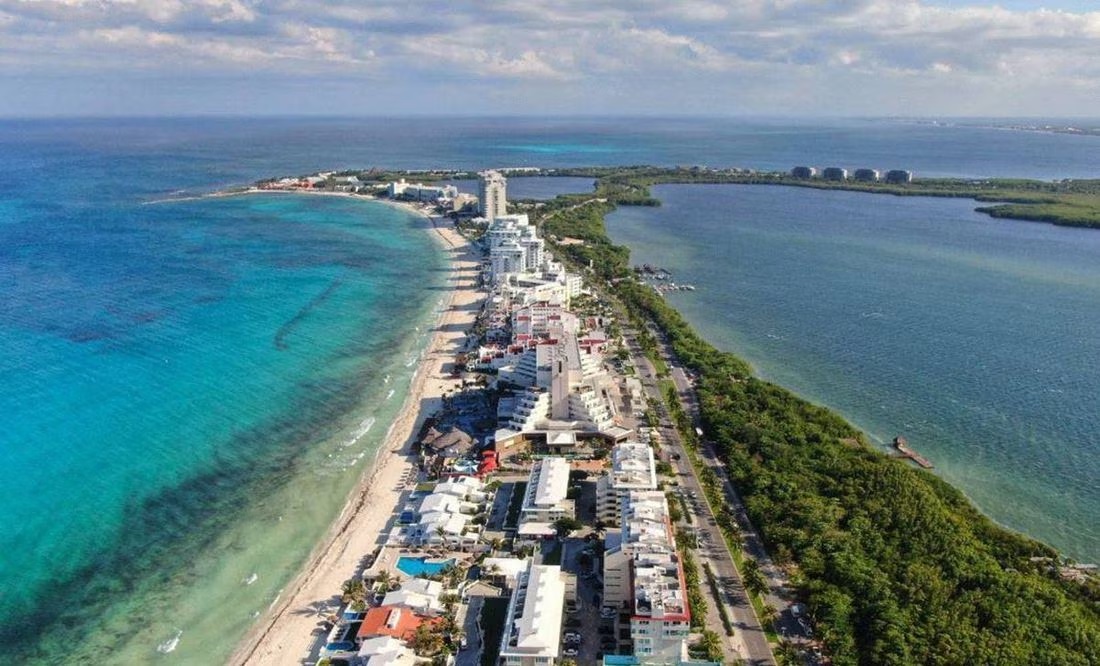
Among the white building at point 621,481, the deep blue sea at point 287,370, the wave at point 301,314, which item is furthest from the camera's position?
the wave at point 301,314

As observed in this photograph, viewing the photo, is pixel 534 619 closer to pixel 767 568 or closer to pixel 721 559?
pixel 721 559

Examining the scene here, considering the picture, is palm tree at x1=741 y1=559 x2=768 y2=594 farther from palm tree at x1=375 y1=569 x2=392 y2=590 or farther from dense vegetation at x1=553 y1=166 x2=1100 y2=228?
dense vegetation at x1=553 y1=166 x2=1100 y2=228

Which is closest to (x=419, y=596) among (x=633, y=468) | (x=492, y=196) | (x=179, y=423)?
(x=633, y=468)

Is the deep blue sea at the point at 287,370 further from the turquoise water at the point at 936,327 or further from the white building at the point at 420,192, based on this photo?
the white building at the point at 420,192

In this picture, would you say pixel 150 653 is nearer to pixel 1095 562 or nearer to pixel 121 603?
pixel 121 603

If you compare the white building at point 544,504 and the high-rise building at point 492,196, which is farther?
the high-rise building at point 492,196

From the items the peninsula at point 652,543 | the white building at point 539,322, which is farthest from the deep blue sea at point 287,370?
the white building at point 539,322
